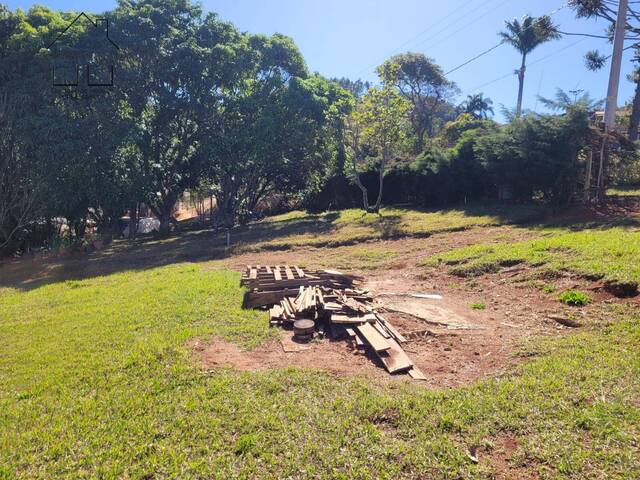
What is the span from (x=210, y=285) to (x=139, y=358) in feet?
11.8

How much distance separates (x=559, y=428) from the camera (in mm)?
3084

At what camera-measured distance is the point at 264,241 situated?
15.1m

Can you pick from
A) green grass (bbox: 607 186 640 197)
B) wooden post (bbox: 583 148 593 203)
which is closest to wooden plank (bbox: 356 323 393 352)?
wooden post (bbox: 583 148 593 203)

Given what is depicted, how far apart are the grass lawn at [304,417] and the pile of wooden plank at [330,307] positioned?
0.64 metres

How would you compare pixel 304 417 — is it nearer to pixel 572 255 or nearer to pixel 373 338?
pixel 373 338

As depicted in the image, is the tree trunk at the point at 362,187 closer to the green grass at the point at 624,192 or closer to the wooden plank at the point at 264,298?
the green grass at the point at 624,192

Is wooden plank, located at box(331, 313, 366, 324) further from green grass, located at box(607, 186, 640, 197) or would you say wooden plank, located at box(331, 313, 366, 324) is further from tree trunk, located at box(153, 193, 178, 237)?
tree trunk, located at box(153, 193, 178, 237)

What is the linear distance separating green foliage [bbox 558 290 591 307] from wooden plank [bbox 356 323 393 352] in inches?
110

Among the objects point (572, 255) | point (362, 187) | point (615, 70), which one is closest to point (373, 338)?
point (572, 255)

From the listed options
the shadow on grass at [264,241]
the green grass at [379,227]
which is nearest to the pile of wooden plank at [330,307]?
the green grass at [379,227]

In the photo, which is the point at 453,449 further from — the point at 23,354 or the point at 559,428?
the point at 23,354

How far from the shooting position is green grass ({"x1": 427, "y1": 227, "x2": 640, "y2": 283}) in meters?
6.41

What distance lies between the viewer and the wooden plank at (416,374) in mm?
4129

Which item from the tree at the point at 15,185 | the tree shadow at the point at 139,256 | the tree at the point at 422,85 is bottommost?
the tree shadow at the point at 139,256
